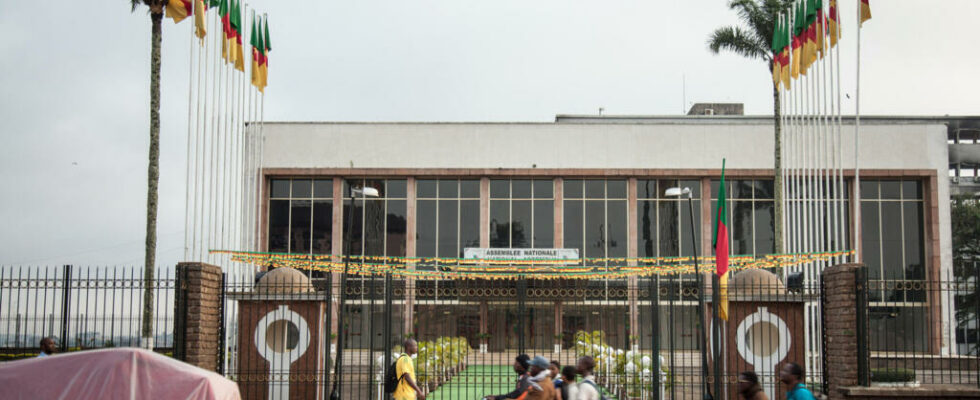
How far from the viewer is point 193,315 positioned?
15.8m

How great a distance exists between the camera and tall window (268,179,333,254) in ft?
135

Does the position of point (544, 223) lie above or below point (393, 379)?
above

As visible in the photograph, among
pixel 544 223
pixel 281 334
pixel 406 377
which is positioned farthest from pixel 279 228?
pixel 406 377

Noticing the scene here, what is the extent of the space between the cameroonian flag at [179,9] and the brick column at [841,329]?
49.7 feet

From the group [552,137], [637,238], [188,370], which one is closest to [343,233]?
[552,137]

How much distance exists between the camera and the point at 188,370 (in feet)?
35.0

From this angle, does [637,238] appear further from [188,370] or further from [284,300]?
[188,370]

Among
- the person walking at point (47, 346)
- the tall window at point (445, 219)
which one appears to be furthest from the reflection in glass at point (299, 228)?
the person walking at point (47, 346)

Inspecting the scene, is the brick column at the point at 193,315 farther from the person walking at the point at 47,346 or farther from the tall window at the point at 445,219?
the tall window at the point at 445,219

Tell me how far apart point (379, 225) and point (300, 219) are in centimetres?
342

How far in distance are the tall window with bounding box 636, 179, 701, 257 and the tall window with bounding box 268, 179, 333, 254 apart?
13.5 m

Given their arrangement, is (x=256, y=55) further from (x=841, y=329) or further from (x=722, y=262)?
(x=841, y=329)

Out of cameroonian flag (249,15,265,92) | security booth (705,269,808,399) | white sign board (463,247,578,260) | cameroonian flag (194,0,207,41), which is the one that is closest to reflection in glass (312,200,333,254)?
white sign board (463,247,578,260)

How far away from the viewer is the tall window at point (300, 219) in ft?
135
